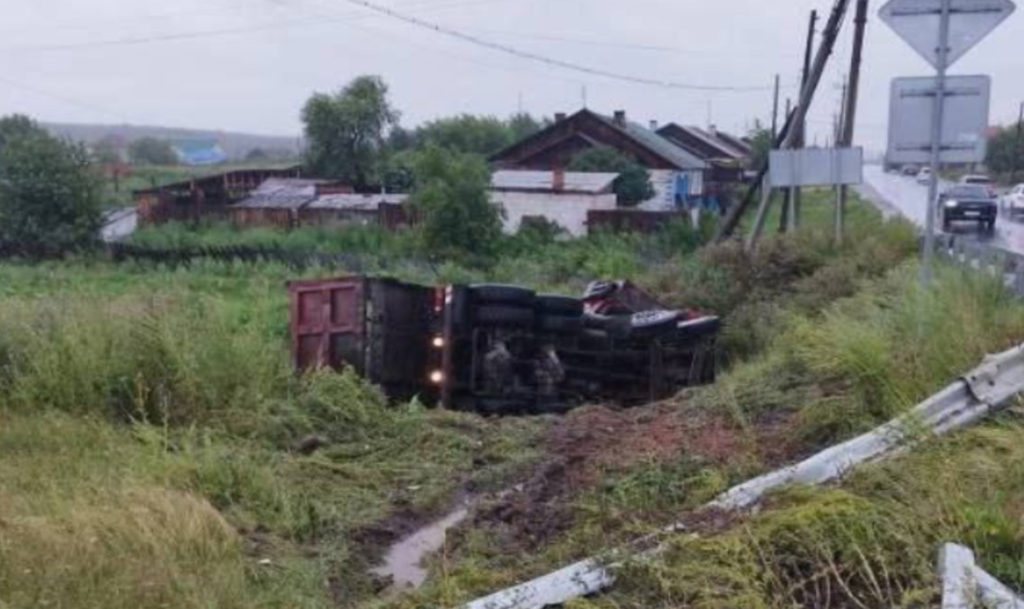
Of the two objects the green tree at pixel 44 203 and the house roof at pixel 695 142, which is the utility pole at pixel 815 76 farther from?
the house roof at pixel 695 142

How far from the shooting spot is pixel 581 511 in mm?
6125

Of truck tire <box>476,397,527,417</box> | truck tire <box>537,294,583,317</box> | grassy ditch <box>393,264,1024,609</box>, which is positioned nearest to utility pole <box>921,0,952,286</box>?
grassy ditch <box>393,264,1024,609</box>

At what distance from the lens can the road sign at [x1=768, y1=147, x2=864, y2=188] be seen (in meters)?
19.5

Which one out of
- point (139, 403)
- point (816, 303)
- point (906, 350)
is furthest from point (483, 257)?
point (906, 350)

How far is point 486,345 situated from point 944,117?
5905mm

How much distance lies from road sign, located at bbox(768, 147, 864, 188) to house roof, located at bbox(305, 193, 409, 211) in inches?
872

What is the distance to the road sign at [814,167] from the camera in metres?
19.5

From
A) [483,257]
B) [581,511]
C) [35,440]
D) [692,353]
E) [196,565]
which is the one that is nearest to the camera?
[196,565]

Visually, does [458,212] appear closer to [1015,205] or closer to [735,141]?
[1015,205]

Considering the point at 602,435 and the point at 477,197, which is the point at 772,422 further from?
the point at 477,197

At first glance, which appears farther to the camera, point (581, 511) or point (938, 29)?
point (938, 29)

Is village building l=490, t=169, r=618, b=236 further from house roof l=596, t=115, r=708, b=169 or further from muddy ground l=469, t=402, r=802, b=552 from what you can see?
muddy ground l=469, t=402, r=802, b=552

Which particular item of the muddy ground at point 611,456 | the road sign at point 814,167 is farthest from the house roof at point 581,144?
the muddy ground at point 611,456

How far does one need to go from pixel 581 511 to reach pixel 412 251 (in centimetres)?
2948
